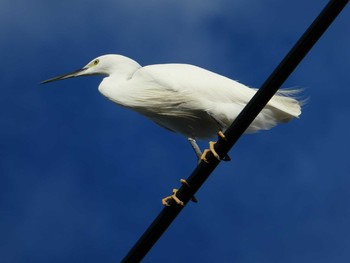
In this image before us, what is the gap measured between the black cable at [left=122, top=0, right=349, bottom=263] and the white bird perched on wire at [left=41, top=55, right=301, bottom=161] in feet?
6.29

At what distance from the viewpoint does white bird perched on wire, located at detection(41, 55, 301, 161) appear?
6488 millimetres

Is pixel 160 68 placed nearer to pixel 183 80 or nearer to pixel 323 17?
pixel 183 80

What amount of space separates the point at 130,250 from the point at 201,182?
56cm

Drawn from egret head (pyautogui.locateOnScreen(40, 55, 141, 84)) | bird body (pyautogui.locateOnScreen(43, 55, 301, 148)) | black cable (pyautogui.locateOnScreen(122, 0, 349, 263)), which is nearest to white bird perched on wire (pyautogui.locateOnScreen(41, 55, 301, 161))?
bird body (pyautogui.locateOnScreen(43, 55, 301, 148))

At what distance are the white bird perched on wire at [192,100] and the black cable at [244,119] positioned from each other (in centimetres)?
192

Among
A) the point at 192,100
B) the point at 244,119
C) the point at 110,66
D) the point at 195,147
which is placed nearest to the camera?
the point at 244,119

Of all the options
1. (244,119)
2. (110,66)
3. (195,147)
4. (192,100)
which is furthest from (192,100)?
(244,119)

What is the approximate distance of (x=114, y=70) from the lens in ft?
24.7

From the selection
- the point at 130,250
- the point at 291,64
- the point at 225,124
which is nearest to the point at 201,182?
the point at 130,250

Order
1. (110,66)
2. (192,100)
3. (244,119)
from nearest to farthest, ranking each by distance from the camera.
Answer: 1. (244,119)
2. (192,100)
3. (110,66)

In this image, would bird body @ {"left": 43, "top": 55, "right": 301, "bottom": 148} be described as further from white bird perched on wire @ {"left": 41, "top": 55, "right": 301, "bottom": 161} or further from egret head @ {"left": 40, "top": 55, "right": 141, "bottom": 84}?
egret head @ {"left": 40, "top": 55, "right": 141, "bottom": 84}

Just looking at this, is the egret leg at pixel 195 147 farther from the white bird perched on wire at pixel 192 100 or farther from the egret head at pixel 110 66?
Result: the egret head at pixel 110 66

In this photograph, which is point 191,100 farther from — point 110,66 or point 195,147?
point 110,66

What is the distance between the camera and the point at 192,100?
655cm
